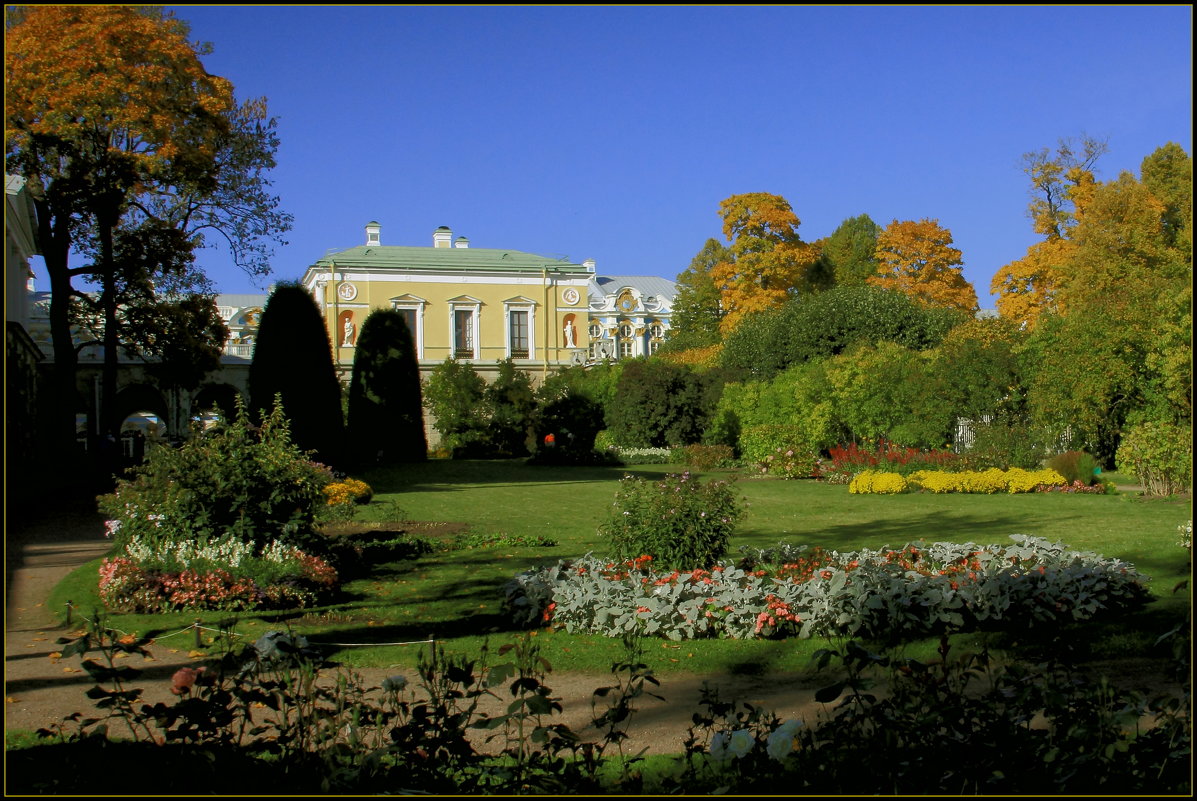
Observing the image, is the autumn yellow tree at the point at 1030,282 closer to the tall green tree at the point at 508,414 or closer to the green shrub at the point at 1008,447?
the green shrub at the point at 1008,447

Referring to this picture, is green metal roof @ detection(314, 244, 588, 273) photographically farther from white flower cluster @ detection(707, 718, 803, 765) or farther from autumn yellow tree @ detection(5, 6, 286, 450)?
white flower cluster @ detection(707, 718, 803, 765)

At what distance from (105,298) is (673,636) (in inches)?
748

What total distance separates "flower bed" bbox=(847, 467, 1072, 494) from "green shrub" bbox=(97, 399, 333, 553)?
12335mm

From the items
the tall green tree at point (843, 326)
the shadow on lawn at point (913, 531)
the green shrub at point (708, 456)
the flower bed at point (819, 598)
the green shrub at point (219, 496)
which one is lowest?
the shadow on lawn at point (913, 531)

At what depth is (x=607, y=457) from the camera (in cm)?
3009

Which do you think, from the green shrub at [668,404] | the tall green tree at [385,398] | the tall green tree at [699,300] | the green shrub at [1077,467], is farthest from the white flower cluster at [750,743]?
the tall green tree at [699,300]

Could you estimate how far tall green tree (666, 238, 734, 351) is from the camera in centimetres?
5303

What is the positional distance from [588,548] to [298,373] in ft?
43.0

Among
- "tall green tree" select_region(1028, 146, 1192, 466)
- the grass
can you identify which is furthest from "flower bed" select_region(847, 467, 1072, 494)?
"tall green tree" select_region(1028, 146, 1192, 466)

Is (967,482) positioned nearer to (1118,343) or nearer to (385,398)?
(1118,343)

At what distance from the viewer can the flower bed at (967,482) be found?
1816 centimetres

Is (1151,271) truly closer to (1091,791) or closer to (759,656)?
(759,656)

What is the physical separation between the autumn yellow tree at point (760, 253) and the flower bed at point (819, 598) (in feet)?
115

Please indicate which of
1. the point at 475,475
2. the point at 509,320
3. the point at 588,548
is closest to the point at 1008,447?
the point at 588,548
